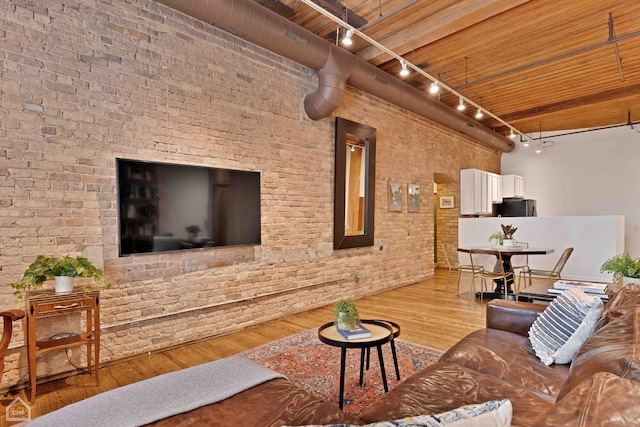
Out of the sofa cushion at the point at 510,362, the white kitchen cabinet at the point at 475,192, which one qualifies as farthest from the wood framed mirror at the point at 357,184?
the white kitchen cabinet at the point at 475,192

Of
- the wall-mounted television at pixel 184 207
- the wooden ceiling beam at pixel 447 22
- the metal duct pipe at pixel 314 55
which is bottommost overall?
the wall-mounted television at pixel 184 207

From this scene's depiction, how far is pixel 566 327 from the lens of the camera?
2.17m

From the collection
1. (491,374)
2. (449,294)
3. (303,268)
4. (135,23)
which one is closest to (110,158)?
(135,23)

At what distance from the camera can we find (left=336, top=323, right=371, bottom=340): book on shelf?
2.44 meters

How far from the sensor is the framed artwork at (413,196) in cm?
717

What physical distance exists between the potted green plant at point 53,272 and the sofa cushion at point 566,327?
327 centimetres

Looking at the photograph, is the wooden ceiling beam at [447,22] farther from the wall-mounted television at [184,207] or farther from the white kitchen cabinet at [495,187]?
the white kitchen cabinet at [495,187]

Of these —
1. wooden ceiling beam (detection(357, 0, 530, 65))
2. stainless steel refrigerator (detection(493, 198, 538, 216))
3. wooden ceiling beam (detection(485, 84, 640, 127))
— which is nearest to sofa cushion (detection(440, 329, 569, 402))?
wooden ceiling beam (detection(357, 0, 530, 65))

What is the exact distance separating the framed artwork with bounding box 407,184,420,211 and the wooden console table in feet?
18.6

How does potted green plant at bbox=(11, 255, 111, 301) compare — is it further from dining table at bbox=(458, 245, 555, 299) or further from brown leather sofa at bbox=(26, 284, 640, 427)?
dining table at bbox=(458, 245, 555, 299)

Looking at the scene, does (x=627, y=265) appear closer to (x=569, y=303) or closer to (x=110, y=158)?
(x=569, y=303)

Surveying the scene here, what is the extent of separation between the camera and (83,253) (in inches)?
124

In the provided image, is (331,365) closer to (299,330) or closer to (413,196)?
(299,330)

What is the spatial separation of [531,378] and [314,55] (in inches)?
158
